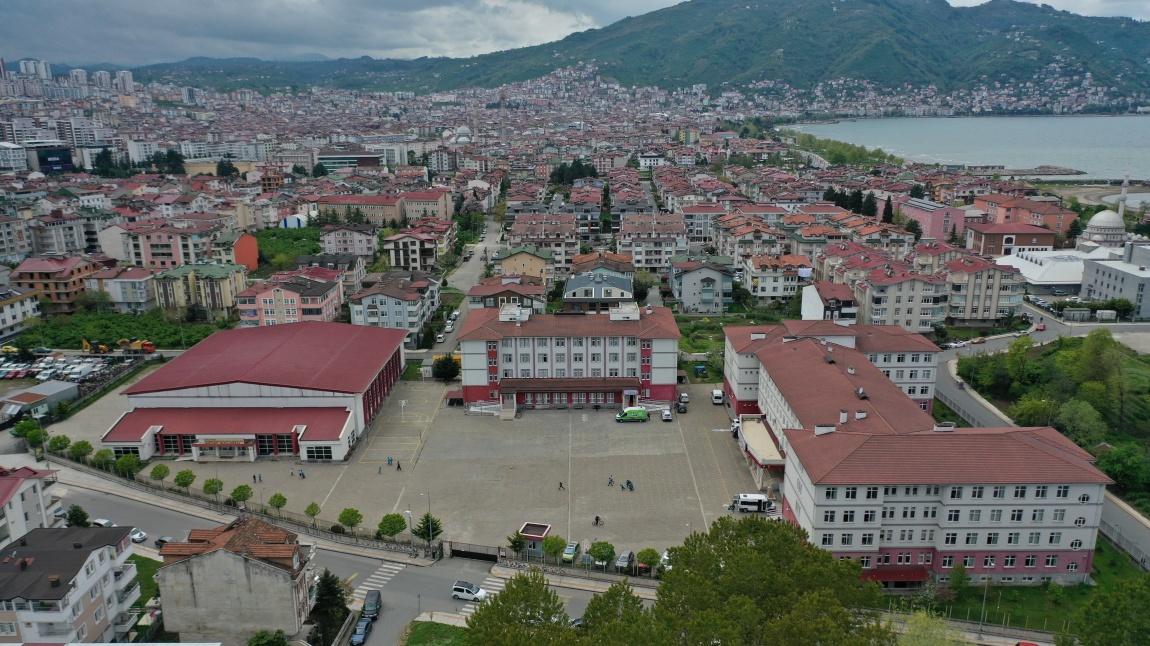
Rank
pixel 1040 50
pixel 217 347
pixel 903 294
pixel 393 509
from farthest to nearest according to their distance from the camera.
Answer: pixel 1040 50, pixel 903 294, pixel 217 347, pixel 393 509

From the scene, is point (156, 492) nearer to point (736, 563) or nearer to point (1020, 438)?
point (736, 563)

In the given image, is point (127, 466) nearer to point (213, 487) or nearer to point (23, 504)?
point (213, 487)

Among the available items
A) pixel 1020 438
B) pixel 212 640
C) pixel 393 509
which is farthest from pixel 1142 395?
pixel 212 640

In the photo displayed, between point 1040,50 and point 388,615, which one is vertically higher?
point 1040,50

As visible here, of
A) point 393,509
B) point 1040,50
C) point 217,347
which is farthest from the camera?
point 1040,50

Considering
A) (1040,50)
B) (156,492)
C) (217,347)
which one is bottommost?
(156,492)
